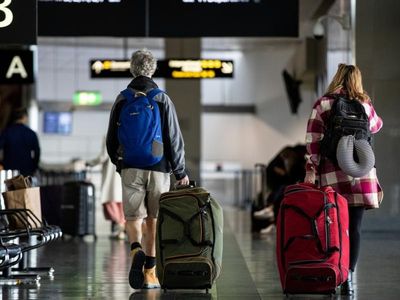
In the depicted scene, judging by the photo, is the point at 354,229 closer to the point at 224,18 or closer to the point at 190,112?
the point at 224,18

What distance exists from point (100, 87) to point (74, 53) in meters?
1.34

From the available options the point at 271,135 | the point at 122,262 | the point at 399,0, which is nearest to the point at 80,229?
the point at 122,262

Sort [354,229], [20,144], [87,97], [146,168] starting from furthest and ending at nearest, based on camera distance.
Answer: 1. [87,97]
2. [20,144]
3. [146,168]
4. [354,229]

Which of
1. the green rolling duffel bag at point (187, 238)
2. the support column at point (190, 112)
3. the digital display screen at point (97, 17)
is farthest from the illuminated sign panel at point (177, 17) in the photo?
the support column at point (190, 112)

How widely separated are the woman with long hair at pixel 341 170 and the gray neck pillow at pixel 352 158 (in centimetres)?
15

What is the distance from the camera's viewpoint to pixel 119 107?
26.6 ft

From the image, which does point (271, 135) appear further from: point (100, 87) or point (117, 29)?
point (117, 29)

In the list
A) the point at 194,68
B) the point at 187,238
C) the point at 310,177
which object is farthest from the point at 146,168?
the point at 194,68

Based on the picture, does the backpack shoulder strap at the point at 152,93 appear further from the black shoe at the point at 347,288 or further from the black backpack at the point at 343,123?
the black shoe at the point at 347,288

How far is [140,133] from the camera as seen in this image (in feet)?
26.1

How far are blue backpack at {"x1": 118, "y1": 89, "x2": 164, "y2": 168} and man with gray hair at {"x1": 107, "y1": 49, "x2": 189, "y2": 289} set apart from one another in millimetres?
15

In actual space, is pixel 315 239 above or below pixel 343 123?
below

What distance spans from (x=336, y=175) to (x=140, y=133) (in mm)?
1399

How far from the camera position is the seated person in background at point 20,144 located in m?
13.5
